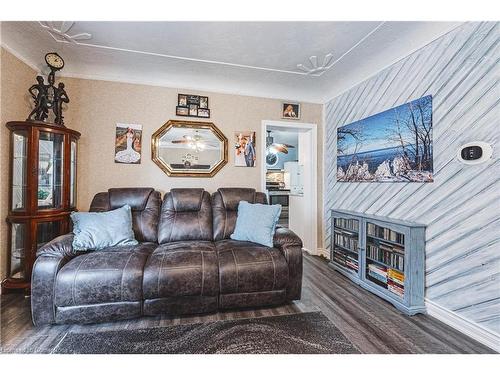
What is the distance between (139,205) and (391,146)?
2912 millimetres

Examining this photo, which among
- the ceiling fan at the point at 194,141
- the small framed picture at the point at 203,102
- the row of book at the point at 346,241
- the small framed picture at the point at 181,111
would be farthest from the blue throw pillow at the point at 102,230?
the row of book at the point at 346,241

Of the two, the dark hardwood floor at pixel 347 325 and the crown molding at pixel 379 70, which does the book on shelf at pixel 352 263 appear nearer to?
the dark hardwood floor at pixel 347 325

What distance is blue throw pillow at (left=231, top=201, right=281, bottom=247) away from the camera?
229 cm

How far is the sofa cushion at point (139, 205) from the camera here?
2.46 metres

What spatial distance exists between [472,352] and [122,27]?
3870 mm

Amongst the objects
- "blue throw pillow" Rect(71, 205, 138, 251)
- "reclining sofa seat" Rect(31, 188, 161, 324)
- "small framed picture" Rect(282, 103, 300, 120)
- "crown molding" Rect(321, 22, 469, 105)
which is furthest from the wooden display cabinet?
"crown molding" Rect(321, 22, 469, 105)

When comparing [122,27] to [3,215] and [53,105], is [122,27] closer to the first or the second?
[53,105]

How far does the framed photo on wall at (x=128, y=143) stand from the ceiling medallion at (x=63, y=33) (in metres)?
0.95

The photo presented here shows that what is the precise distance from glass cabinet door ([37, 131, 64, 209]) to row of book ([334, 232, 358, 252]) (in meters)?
3.37

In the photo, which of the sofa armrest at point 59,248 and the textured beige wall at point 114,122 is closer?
the sofa armrest at point 59,248

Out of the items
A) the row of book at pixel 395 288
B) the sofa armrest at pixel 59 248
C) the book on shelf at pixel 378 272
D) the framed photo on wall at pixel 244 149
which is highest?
the framed photo on wall at pixel 244 149

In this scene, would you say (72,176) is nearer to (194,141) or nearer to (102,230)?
(102,230)

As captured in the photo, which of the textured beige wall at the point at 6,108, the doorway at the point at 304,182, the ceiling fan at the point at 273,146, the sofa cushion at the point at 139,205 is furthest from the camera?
the ceiling fan at the point at 273,146

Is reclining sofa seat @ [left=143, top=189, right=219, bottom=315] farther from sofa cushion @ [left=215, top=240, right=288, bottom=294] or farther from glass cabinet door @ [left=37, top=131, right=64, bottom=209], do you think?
glass cabinet door @ [left=37, top=131, right=64, bottom=209]
